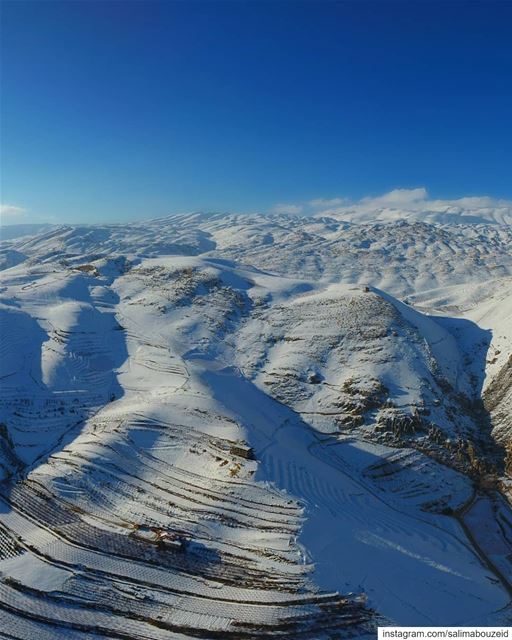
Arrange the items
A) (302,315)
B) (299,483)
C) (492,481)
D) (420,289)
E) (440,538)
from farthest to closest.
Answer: (420,289)
(302,315)
(492,481)
(299,483)
(440,538)

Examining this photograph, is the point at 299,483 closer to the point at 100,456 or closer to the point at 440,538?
the point at 440,538

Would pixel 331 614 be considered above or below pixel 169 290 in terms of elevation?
below

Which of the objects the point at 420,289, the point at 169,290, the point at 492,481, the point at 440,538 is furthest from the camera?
the point at 420,289

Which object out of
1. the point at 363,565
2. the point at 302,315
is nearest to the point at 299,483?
the point at 363,565

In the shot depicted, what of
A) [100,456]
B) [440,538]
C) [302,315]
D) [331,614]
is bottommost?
[440,538]

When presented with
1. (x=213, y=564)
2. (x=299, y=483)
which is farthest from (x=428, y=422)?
(x=213, y=564)

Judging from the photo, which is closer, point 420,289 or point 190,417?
point 190,417
